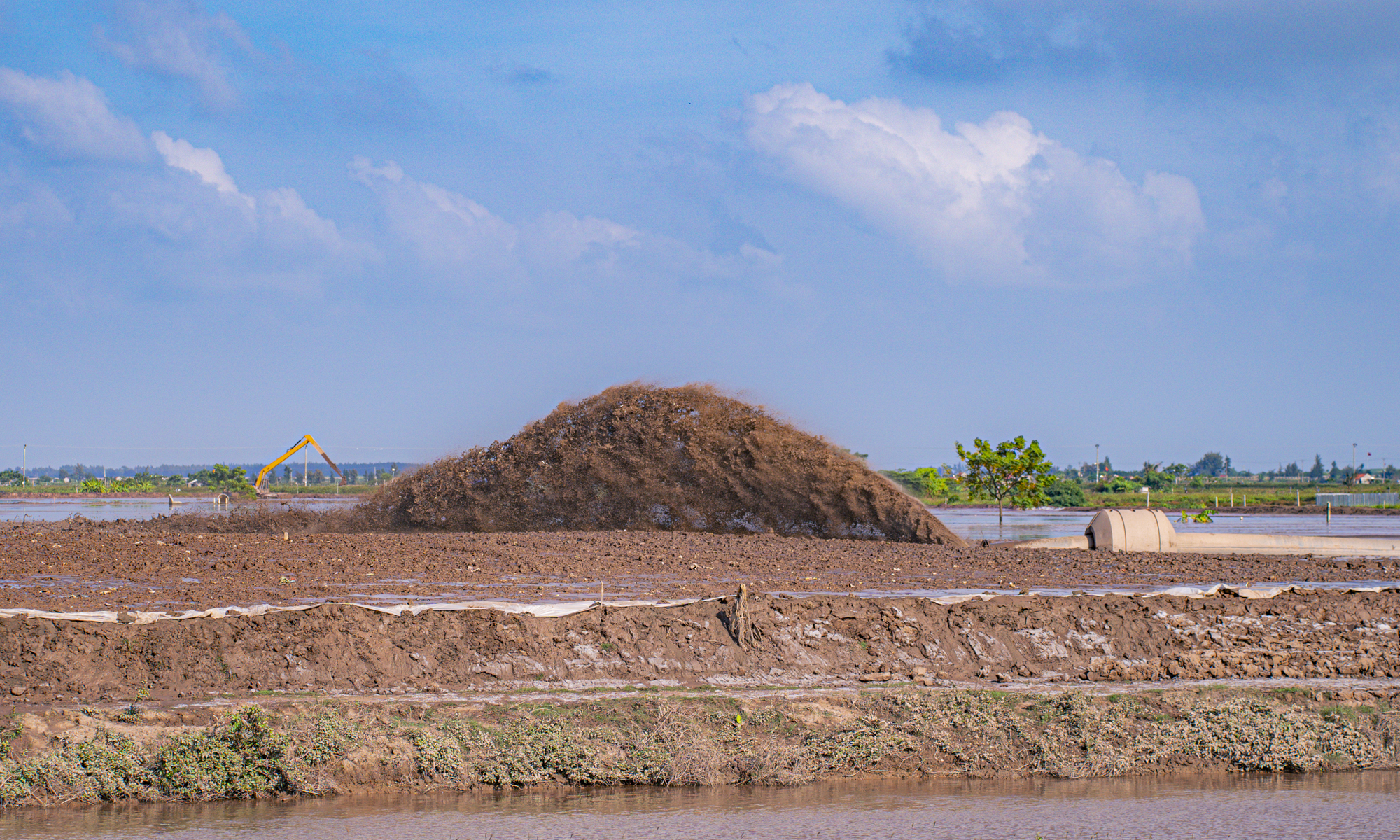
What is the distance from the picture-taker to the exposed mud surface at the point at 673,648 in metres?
7.86

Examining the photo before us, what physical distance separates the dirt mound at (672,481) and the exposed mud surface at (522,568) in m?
1.72

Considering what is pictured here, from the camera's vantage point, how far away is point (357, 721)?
21.2ft

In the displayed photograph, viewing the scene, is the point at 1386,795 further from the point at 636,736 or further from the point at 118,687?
the point at 118,687

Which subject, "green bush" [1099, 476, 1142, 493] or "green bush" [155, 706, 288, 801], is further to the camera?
"green bush" [1099, 476, 1142, 493]

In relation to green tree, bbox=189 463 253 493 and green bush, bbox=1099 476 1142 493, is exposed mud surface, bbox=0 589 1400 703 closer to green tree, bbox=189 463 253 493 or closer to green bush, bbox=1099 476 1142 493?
green tree, bbox=189 463 253 493

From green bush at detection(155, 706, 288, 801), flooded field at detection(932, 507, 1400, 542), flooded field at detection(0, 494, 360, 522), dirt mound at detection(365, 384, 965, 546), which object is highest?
dirt mound at detection(365, 384, 965, 546)

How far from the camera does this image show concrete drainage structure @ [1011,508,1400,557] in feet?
68.3

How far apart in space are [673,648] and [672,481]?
14.0 m

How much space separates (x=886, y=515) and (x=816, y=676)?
13616 millimetres

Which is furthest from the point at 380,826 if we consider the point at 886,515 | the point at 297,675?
the point at 886,515

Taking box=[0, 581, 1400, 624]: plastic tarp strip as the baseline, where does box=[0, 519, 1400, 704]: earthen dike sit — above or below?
below

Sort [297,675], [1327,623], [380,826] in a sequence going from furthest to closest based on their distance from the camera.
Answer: [1327,623] → [297,675] → [380,826]

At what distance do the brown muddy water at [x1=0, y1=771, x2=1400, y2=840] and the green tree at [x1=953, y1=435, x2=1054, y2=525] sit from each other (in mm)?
26301

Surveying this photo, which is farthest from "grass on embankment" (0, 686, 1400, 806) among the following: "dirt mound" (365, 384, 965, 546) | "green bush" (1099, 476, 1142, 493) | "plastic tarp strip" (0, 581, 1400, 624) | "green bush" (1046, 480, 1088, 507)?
"green bush" (1099, 476, 1142, 493)
